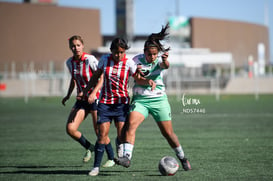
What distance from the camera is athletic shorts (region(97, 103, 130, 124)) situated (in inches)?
308

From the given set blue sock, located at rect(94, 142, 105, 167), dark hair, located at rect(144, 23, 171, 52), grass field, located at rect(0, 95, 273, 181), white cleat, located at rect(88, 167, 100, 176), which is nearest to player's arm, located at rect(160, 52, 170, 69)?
dark hair, located at rect(144, 23, 171, 52)

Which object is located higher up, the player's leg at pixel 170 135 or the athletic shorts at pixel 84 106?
the athletic shorts at pixel 84 106

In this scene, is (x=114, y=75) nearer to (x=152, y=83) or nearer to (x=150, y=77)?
(x=150, y=77)

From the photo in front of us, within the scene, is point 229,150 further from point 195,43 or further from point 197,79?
point 195,43

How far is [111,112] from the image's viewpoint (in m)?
7.87

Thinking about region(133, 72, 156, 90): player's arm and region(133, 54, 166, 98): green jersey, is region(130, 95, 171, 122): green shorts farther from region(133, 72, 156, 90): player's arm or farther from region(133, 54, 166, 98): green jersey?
region(133, 72, 156, 90): player's arm

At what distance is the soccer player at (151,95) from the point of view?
763 centimetres

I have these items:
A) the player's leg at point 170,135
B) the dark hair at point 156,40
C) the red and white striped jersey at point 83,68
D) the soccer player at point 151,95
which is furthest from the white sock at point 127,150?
the red and white striped jersey at point 83,68

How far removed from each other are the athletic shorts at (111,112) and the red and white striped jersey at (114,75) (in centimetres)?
7

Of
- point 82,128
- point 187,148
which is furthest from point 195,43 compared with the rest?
point 187,148

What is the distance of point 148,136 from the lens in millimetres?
13422

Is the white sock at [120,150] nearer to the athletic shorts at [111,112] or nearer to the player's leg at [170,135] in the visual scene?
the athletic shorts at [111,112]

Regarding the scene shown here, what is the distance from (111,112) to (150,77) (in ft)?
2.56

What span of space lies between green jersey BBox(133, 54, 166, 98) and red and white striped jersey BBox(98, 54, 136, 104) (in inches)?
6.4
